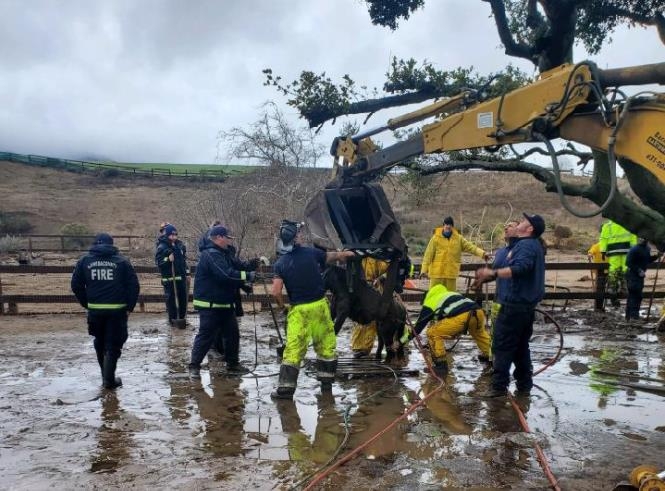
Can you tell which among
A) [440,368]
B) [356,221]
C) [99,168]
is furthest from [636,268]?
[99,168]

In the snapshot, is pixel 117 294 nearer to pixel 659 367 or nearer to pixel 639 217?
pixel 659 367

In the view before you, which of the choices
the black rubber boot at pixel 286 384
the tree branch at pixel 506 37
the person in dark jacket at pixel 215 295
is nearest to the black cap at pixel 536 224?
the black rubber boot at pixel 286 384

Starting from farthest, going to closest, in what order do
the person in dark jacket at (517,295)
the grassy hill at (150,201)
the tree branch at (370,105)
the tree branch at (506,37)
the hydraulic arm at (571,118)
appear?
the grassy hill at (150,201) < the tree branch at (370,105) < the tree branch at (506,37) < the person in dark jacket at (517,295) < the hydraulic arm at (571,118)

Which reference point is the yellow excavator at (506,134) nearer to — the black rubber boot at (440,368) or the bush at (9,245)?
the black rubber boot at (440,368)

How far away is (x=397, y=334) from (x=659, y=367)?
335 centimetres

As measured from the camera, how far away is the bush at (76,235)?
127ft

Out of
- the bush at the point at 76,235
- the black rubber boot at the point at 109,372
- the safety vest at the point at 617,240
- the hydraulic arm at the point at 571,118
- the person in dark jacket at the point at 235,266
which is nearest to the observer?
the hydraulic arm at the point at 571,118

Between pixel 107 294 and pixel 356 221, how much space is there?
3126 mm

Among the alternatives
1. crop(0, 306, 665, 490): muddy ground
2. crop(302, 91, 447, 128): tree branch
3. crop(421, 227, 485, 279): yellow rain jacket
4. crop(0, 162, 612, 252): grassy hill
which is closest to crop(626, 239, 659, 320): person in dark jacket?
crop(0, 306, 665, 490): muddy ground

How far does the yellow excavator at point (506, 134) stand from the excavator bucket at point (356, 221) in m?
0.01

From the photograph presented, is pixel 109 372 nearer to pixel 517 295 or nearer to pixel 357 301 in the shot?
pixel 357 301

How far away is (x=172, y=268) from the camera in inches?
451


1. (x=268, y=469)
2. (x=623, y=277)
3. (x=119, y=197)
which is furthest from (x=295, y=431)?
(x=119, y=197)

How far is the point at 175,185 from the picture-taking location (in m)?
61.4
